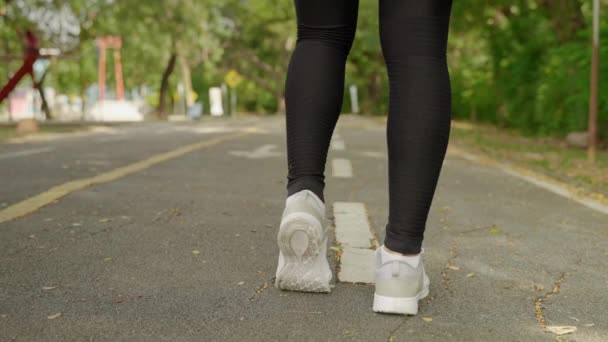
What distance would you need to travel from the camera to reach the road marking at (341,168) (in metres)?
6.23

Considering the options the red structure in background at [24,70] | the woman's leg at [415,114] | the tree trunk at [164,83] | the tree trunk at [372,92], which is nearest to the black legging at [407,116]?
the woman's leg at [415,114]

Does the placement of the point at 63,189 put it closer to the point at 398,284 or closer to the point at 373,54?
the point at 398,284

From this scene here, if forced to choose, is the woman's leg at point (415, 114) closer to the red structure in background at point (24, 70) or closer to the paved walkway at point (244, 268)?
the paved walkway at point (244, 268)

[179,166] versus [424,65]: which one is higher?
[424,65]

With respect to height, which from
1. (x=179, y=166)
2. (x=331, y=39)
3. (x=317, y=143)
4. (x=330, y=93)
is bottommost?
(x=179, y=166)

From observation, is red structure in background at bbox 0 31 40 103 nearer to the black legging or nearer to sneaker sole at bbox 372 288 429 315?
the black legging

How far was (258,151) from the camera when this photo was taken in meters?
8.94

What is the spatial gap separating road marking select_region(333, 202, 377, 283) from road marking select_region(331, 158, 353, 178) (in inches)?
78.9

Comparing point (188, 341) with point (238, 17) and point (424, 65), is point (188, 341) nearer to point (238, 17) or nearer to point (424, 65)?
point (424, 65)

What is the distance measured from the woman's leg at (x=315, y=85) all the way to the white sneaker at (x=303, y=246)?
7cm

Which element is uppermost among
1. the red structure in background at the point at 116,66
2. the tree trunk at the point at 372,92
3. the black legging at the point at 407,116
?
the black legging at the point at 407,116

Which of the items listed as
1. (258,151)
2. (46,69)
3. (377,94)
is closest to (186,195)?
(258,151)

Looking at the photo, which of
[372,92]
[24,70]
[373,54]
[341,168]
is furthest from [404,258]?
[372,92]

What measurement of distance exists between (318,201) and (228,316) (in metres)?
0.43
